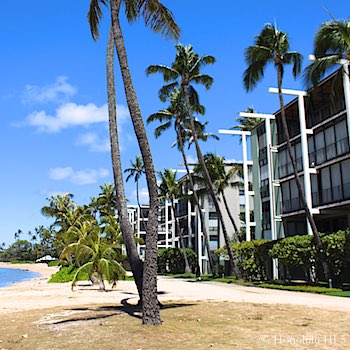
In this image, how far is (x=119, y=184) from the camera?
45.3ft

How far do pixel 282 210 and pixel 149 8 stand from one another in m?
26.5

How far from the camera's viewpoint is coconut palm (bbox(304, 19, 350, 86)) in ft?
71.0

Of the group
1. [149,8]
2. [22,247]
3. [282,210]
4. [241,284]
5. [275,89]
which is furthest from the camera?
[22,247]

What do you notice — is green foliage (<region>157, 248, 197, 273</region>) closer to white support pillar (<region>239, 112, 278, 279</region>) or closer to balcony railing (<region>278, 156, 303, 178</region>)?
white support pillar (<region>239, 112, 278, 279</region>)

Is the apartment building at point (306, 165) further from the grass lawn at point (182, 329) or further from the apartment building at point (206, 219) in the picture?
the grass lawn at point (182, 329)

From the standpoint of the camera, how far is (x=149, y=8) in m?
14.1

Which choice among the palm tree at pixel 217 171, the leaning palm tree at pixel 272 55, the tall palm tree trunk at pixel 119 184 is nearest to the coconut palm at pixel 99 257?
the tall palm tree trunk at pixel 119 184

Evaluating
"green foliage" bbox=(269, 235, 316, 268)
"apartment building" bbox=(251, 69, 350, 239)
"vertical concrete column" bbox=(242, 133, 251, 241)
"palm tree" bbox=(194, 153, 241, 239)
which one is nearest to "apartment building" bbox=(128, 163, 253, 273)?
"palm tree" bbox=(194, 153, 241, 239)

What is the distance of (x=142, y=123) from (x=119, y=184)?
247cm

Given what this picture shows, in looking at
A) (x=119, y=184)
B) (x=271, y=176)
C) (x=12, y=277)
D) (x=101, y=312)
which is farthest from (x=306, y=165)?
(x=12, y=277)

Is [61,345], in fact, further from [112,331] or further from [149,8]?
[149,8]

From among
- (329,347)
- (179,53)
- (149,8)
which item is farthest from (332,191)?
(329,347)

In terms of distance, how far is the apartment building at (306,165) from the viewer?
31453 mm

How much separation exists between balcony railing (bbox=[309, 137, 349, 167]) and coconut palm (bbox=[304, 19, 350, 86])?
9220mm
